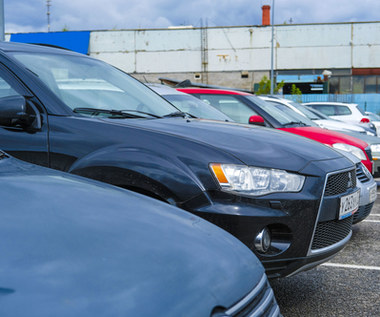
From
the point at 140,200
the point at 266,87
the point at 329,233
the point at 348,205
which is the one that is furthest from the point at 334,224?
the point at 266,87

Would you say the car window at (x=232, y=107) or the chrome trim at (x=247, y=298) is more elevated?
the car window at (x=232, y=107)

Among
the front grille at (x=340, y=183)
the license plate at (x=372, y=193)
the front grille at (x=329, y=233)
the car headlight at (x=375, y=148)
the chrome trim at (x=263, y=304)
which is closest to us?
the chrome trim at (x=263, y=304)

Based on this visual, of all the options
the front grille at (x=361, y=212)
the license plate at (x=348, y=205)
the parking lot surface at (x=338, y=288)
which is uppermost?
the license plate at (x=348, y=205)

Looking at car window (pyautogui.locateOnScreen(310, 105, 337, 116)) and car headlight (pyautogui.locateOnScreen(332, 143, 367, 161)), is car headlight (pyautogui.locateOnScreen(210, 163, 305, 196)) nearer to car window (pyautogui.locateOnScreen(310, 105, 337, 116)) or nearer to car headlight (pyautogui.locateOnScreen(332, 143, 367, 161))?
car headlight (pyautogui.locateOnScreen(332, 143, 367, 161))

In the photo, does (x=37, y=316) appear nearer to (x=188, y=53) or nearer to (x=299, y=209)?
(x=299, y=209)

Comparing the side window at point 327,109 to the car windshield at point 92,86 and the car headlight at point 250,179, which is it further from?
the car headlight at point 250,179

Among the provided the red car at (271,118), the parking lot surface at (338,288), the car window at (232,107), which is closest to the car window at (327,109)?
the red car at (271,118)

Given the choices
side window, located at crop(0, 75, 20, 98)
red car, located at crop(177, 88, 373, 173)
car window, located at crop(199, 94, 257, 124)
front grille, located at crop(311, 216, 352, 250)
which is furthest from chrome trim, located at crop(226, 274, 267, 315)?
car window, located at crop(199, 94, 257, 124)

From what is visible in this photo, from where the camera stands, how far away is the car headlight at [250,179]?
3.04 meters

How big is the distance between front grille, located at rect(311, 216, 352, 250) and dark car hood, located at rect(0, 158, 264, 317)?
4.68ft

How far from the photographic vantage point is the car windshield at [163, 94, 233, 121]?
6.30 m

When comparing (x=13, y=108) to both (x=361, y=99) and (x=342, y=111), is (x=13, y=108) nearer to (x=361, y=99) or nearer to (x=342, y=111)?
(x=342, y=111)

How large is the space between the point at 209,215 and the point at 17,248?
67.7 inches

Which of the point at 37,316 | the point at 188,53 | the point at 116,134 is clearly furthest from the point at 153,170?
the point at 188,53
